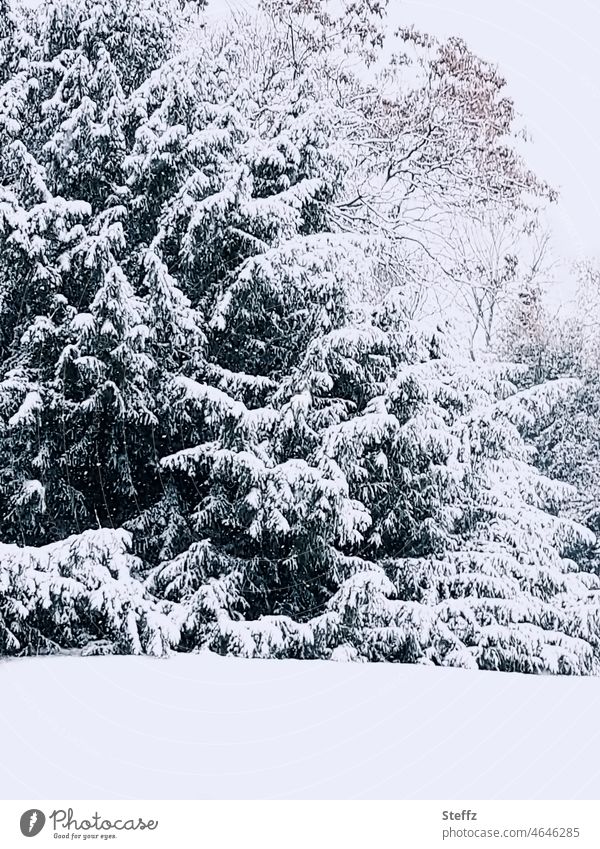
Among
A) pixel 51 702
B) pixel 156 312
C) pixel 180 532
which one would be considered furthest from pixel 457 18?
pixel 51 702

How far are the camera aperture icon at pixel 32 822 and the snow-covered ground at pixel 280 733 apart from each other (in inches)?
2.7

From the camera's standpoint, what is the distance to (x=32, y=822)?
3402mm

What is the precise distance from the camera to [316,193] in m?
6.00

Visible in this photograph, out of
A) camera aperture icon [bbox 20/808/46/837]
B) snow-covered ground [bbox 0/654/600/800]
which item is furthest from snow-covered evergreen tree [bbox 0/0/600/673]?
camera aperture icon [bbox 20/808/46/837]

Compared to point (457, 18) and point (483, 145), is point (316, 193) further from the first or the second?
point (483, 145)

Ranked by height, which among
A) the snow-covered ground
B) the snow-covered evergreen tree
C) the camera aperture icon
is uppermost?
the snow-covered evergreen tree

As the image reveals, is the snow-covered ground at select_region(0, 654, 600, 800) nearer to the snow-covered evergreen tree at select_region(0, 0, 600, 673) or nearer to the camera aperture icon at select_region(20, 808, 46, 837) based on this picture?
the camera aperture icon at select_region(20, 808, 46, 837)

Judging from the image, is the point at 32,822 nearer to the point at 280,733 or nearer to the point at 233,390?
the point at 280,733

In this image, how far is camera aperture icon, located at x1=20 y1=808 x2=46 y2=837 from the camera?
338 cm

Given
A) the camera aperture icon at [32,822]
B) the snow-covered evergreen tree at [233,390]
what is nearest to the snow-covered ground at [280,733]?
the camera aperture icon at [32,822]

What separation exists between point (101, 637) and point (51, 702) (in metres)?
1.11

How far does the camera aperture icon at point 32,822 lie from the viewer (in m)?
3.38

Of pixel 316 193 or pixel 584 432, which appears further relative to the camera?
pixel 584 432

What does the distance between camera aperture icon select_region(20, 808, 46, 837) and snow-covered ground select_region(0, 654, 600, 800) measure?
A: 69 mm
